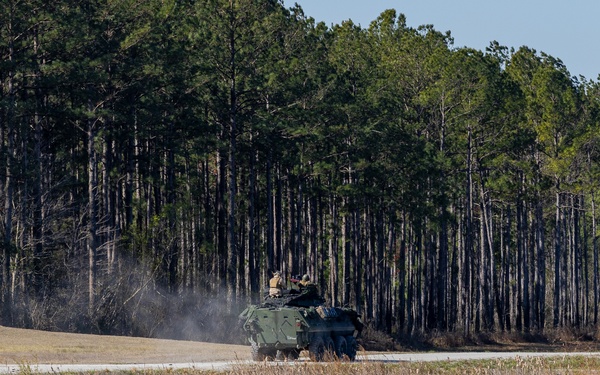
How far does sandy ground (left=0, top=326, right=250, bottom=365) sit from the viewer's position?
2738cm

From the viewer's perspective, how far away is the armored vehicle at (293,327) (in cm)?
2716

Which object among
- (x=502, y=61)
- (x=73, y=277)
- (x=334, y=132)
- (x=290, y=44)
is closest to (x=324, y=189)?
(x=334, y=132)

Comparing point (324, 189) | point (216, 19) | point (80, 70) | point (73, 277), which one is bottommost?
point (73, 277)

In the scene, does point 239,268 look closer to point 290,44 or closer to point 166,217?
point 166,217

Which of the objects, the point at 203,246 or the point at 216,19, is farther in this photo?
the point at 203,246

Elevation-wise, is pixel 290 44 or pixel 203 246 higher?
pixel 290 44

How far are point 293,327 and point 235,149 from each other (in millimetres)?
21714

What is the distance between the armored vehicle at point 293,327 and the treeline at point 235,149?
42.7 feet

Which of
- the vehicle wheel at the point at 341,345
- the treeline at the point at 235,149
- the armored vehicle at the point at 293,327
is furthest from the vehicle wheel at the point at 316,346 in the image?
the treeline at the point at 235,149

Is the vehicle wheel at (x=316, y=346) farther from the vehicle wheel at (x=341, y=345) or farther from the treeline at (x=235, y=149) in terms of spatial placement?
the treeline at (x=235, y=149)

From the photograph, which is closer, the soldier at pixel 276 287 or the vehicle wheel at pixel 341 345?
the soldier at pixel 276 287

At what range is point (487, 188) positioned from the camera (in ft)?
220

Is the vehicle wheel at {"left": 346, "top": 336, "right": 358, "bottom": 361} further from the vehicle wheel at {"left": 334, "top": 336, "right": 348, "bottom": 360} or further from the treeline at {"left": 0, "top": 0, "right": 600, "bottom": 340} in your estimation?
the treeline at {"left": 0, "top": 0, "right": 600, "bottom": 340}

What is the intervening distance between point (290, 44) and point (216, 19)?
5455 mm
